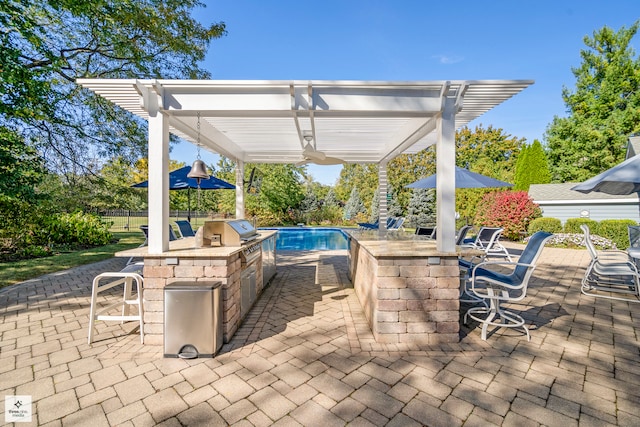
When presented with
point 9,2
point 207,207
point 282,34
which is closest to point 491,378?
point 282,34

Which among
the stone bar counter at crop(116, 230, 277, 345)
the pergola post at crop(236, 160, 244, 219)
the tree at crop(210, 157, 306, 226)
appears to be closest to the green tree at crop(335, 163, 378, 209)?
the tree at crop(210, 157, 306, 226)

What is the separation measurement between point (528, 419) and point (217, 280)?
2598mm

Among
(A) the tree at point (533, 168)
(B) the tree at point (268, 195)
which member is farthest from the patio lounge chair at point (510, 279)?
(B) the tree at point (268, 195)

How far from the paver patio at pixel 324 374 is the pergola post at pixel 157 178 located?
41.4 inches

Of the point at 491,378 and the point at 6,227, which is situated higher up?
the point at 6,227

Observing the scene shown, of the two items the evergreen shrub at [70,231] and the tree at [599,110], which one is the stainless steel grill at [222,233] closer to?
the evergreen shrub at [70,231]

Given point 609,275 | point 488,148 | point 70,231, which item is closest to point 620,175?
point 609,275

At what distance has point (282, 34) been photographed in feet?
26.2

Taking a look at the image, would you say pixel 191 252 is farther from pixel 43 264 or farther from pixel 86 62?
pixel 86 62

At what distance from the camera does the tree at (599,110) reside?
50.8 feet

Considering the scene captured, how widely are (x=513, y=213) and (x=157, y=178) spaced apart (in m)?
12.5

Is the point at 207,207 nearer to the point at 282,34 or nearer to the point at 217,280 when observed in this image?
the point at 282,34

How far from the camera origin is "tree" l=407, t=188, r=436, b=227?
1751 cm

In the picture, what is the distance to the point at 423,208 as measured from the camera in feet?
57.8
